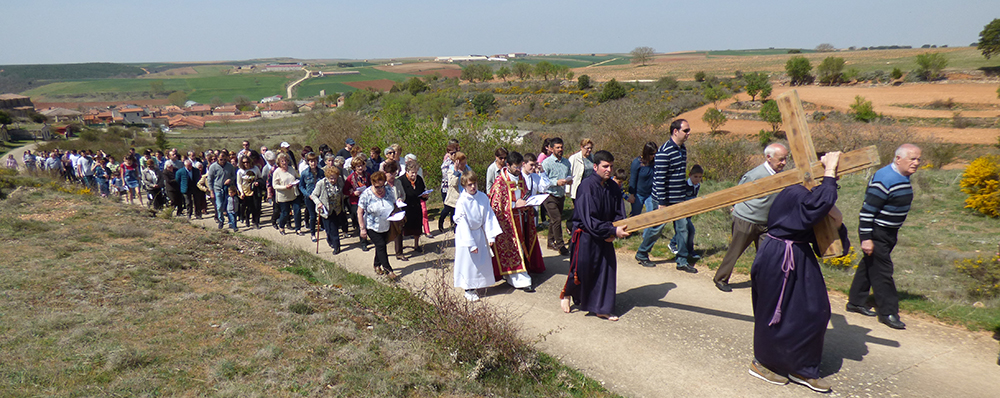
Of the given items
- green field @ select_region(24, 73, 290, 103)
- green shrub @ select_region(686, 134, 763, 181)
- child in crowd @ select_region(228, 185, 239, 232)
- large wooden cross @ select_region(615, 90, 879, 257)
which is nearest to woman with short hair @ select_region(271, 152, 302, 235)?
child in crowd @ select_region(228, 185, 239, 232)

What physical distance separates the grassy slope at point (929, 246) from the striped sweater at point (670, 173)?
4.25 feet

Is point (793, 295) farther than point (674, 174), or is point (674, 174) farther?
point (674, 174)

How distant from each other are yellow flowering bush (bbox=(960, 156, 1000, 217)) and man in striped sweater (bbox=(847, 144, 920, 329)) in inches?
270

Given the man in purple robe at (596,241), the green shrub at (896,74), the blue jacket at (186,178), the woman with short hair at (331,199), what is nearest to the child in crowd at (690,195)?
the man in purple robe at (596,241)

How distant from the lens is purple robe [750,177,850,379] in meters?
4.36

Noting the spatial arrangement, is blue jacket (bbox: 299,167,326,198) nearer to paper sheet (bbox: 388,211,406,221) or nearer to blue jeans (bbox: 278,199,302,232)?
blue jeans (bbox: 278,199,302,232)

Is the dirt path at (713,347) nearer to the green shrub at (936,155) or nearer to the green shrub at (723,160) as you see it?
the green shrub at (723,160)

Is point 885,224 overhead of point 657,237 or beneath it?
overhead

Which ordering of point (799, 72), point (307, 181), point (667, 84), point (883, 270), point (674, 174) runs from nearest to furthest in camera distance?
point (883, 270) → point (674, 174) → point (307, 181) → point (799, 72) → point (667, 84)

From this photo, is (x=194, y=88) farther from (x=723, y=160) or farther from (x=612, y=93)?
(x=723, y=160)

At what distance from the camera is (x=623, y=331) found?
5.63m

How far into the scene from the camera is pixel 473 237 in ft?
21.6

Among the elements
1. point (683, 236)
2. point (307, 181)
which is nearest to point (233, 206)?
point (307, 181)

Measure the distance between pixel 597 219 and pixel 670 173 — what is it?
6.75ft
